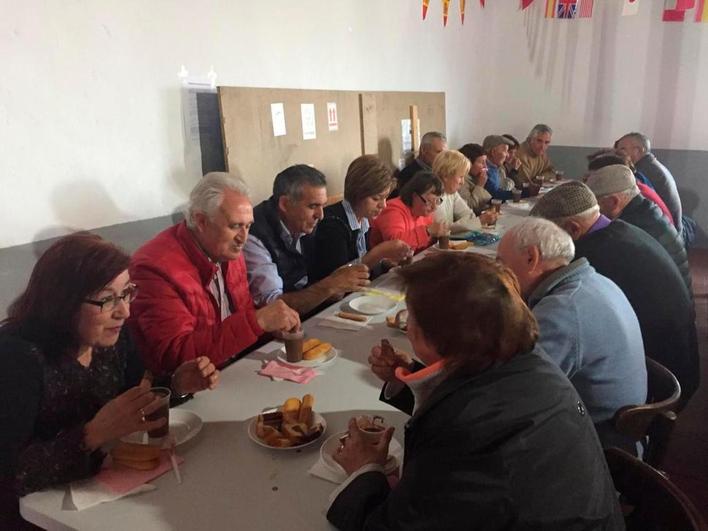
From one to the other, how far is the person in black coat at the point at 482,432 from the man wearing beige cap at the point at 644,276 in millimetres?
1269

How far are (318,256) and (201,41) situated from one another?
1379mm

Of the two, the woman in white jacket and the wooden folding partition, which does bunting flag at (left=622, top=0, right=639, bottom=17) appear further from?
the woman in white jacket

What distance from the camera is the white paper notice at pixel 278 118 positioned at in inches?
142

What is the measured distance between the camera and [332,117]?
14.0 feet

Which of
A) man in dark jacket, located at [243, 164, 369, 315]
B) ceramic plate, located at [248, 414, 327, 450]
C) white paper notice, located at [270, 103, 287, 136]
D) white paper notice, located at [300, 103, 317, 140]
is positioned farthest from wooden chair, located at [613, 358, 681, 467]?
white paper notice, located at [300, 103, 317, 140]

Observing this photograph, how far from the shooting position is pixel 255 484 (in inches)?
49.2

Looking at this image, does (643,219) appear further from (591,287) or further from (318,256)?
(318,256)

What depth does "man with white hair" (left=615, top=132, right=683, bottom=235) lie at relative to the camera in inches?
181

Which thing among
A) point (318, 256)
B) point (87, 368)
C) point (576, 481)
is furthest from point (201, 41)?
point (576, 481)

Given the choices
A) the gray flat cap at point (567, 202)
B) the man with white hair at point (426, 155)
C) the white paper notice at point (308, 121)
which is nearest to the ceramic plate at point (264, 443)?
the gray flat cap at point (567, 202)

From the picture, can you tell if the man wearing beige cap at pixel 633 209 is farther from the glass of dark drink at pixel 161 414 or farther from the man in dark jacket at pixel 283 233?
the glass of dark drink at pixel 161 414

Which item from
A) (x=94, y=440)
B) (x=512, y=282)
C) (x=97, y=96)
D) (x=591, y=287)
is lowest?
(x=94, y=440)

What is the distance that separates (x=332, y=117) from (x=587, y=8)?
4.55 meters

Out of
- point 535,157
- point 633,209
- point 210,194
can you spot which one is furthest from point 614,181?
point 535,157
